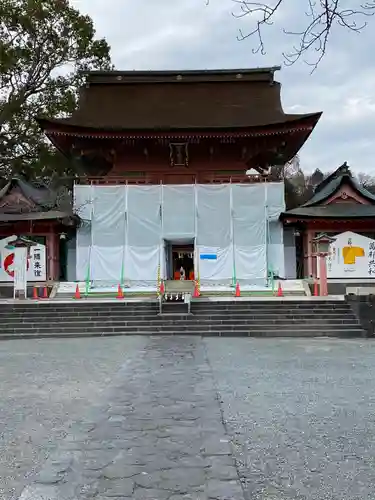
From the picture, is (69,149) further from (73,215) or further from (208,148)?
(208,148)

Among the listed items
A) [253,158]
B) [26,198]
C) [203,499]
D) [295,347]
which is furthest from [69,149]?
[203,499]

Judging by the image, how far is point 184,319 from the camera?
1329cm

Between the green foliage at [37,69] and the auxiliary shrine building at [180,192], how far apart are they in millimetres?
3216

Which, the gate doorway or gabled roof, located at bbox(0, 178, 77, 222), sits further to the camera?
the gate doorway

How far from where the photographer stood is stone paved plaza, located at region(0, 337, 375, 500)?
10.7 ft

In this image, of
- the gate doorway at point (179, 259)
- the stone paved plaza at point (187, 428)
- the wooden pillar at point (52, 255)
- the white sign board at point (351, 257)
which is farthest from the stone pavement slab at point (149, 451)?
the gate doorway at point (179, 259)

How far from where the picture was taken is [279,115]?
846 inches

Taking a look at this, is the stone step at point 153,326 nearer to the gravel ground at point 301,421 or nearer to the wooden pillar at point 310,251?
the gravel ground at point 301,421

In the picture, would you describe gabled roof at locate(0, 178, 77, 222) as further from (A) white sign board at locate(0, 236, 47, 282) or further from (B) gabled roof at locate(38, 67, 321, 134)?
(B) gabled roof at locate(38, 67, 321, 134)

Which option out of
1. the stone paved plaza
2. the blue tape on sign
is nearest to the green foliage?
the blue tape on sign

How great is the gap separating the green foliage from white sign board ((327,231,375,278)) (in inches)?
556

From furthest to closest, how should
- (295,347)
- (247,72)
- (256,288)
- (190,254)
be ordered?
(190,254) → (247,72) → (256,288) → (295,347)

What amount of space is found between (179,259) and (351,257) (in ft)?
33.1

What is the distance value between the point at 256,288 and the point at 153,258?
4.24 m
